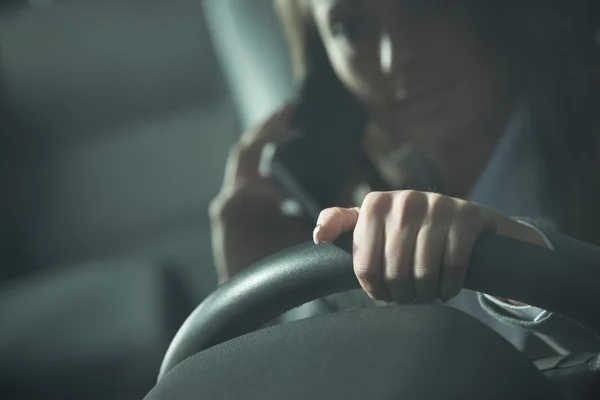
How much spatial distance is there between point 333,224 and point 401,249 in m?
0.04

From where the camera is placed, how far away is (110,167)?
991 mm

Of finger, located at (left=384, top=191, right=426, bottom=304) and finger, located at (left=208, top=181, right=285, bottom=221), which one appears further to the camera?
finger, located at (left=208, top=181, right=285, bottom=221)

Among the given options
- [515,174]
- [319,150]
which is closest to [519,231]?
[515,174]

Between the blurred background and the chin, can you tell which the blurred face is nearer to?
the chin

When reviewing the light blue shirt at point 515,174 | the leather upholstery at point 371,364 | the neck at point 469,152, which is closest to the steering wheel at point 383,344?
the leather upholstery at point 371,364

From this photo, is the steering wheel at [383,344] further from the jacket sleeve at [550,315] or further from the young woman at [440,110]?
the young woman at [440,110]

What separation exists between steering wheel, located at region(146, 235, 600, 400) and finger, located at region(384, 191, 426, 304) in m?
0.01

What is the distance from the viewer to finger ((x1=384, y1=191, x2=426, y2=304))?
34 cm

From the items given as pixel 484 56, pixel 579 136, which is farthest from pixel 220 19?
pixel 579 136

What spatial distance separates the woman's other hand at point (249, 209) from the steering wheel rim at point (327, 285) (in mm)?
487

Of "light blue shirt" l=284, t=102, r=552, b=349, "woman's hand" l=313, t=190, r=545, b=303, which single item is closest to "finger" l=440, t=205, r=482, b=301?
"woman's hand" l=313, t=190, r=545, b=303

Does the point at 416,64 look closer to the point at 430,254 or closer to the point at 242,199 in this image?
the point at 242,199

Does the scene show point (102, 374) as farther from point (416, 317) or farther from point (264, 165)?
point (416, 317)

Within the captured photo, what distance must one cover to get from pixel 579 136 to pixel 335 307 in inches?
18.6
